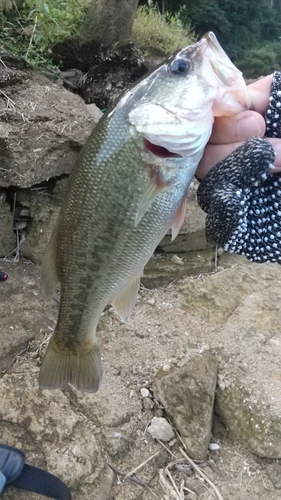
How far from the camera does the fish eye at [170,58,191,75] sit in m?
1.46

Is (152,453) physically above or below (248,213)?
below

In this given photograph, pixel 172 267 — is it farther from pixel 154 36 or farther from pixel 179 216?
pixel 154 36

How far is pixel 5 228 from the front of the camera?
11.7ft

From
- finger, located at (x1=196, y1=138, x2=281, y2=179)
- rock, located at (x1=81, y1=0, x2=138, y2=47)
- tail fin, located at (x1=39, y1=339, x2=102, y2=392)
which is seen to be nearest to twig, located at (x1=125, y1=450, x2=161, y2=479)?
tail fin, located at (x1=39, y1=339, x2=102, y2=392)

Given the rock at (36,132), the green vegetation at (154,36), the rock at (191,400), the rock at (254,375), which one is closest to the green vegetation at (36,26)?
the rock at (36,132)

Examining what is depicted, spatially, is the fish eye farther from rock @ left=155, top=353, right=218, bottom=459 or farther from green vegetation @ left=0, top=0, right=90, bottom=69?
green vegetation @ left=0, top=0, right=90, bottom=69

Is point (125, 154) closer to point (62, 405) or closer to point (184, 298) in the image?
point (62, 405)

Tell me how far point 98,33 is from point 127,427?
12.6 feet

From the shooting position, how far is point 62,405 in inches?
103

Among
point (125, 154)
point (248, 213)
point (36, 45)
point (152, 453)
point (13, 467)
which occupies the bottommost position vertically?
point (152, 453)

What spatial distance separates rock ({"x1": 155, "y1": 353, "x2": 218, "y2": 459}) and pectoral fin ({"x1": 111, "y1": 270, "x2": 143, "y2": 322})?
119cm

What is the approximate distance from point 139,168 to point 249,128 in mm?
342

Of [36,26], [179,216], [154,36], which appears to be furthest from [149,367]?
[154,36]

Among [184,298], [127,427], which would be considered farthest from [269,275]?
[127,427]
